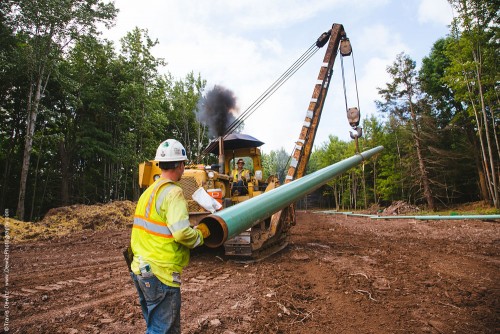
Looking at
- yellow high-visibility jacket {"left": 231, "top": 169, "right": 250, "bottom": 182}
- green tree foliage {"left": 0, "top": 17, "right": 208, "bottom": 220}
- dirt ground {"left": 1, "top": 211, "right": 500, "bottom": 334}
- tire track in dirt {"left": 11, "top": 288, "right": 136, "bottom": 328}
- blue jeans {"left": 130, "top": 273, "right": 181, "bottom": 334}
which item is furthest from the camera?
green tree foliage {"left": 0, "top": 17, "right": 208, "bottom": 220}

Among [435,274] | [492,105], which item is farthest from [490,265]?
[492,105]

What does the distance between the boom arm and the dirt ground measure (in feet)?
7.46

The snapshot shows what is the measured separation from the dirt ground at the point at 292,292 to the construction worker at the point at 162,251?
53.6 inches

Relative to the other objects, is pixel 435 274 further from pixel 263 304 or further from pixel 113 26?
pixel 113 26

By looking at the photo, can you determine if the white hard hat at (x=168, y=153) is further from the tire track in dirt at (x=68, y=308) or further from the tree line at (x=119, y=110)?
the tree line at (x=119, y=110)

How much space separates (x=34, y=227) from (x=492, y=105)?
28.0 m

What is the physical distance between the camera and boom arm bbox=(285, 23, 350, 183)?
25.3 feet

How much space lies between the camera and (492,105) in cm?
2053

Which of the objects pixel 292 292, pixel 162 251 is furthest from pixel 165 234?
pixel 292 292

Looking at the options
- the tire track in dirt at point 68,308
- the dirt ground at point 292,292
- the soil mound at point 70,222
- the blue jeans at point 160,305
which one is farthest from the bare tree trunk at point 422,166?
the blue jeans at point 160,305

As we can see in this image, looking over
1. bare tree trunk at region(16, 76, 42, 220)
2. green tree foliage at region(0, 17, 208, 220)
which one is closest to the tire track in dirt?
bare tree trunk at region(16, 76, 42, 220)

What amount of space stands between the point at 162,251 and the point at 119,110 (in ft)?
86.5

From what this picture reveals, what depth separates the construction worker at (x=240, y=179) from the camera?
9.45 m

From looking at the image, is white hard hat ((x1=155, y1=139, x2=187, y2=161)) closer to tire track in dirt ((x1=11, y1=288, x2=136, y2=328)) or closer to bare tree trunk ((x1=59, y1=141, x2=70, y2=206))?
tire track in dirt ((x1=11, y1=288, x2=136, y2=328))
